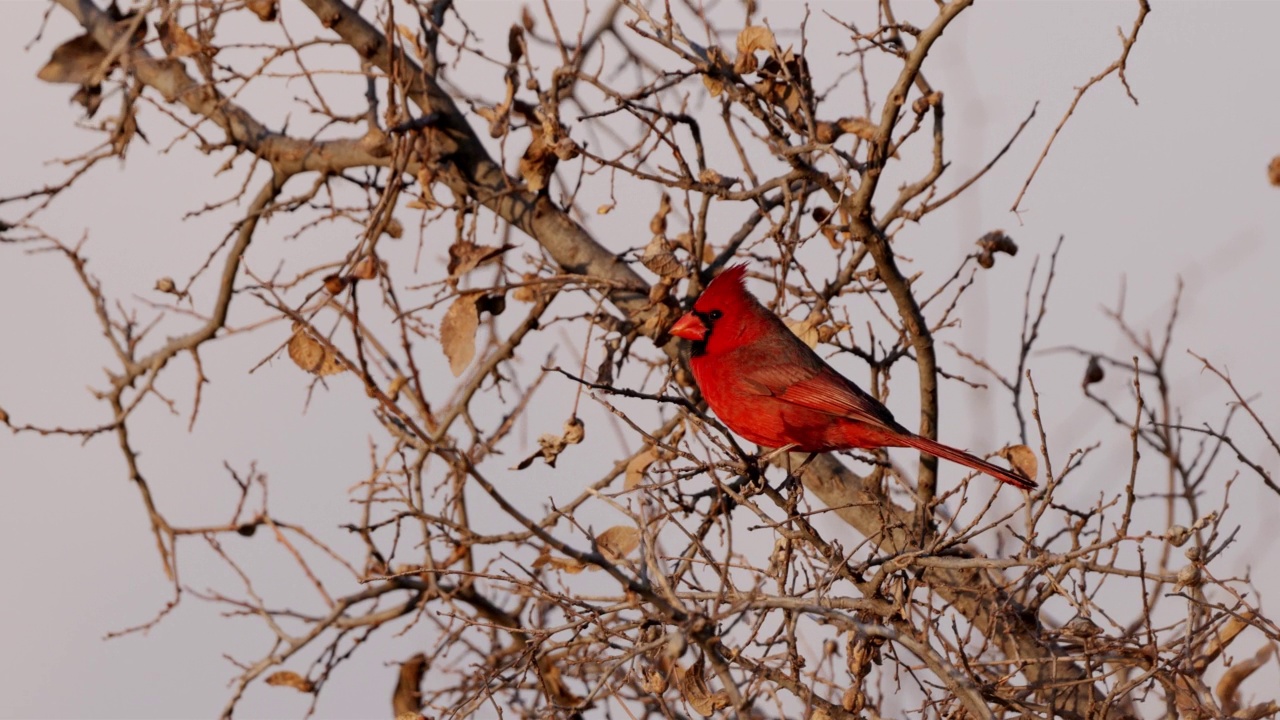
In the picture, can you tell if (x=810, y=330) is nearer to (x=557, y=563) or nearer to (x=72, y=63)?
(x=557, y=563)

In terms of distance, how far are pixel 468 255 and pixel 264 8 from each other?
3.33ft

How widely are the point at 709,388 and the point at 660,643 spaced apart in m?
1.94

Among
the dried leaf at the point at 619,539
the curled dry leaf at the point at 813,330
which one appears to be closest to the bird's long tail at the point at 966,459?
the curled dry leaf at the point at 813,330

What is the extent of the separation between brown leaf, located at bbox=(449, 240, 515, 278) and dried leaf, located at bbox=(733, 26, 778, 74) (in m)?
0.90

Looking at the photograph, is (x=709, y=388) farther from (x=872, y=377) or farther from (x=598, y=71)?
(x=598, y=71)

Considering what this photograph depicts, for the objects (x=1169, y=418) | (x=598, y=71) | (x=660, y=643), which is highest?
(x=598, y=71)

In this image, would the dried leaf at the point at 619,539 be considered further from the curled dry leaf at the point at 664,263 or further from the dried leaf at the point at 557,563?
the curled dry leaf at the point at 664,263

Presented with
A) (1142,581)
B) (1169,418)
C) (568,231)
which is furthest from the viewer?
(1169,418)

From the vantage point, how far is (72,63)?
5.15 meters

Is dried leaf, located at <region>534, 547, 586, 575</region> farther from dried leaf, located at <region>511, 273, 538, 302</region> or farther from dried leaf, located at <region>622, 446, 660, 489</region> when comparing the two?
dried leaf, located at <region>511, 273, 538, 302</region>

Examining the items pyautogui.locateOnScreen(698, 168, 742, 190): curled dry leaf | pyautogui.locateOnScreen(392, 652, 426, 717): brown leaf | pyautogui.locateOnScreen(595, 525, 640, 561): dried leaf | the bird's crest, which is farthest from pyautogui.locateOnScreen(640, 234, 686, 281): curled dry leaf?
pyautogui.locateOnScreen(392, 652, 426, 717): brown leaf

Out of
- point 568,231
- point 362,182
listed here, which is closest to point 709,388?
point 568,231

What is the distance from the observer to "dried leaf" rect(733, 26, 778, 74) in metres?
4.03

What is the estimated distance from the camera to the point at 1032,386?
3.29 metres
